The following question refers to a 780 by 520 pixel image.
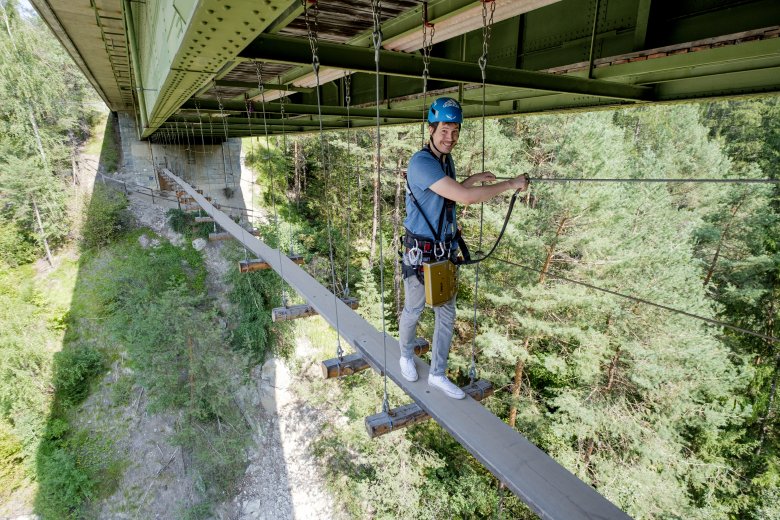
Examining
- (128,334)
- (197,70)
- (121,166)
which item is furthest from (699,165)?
(121,166)

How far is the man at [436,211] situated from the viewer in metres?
1.91

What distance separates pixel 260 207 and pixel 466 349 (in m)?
11.4

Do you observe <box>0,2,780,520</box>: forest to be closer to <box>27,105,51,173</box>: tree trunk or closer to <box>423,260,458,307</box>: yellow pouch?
<box>27,105,51,173</box>: tree trunk

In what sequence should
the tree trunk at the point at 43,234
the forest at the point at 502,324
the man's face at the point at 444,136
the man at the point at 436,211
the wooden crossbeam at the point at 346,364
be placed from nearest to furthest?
the man at the point at 436,211 < the man's face at the point at 444,136 < the wooden crossbeam at the point at 346,364 < the forest at the point at 502,324 < the tree trunk at the point at 43,234

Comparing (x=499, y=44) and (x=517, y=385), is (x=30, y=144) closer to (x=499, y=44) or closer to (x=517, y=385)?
(x=499, y=44)

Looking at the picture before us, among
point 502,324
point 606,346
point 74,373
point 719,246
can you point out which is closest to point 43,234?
point 74,373

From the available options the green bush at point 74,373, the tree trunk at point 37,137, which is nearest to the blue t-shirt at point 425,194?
the green bush at point 74,373

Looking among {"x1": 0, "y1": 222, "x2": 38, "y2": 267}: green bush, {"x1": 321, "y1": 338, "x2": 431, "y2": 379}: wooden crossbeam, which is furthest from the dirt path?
{"x1": 321, "y1": 338, "x2": 431, "y2": 379}: wooden crossbeam

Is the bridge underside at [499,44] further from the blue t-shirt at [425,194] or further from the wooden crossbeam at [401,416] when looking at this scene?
the wooden crossbeam at [401,416]

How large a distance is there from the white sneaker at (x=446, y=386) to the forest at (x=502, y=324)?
3.80m

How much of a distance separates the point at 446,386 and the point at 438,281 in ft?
2.19

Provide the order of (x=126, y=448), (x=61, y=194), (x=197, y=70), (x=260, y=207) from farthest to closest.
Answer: (x=260, y=207), (x=61, y=194), (x=126, y=448), (x=197, y=70)

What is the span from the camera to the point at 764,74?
3061 millimetres

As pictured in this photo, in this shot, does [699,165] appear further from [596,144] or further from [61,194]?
[61,194]
